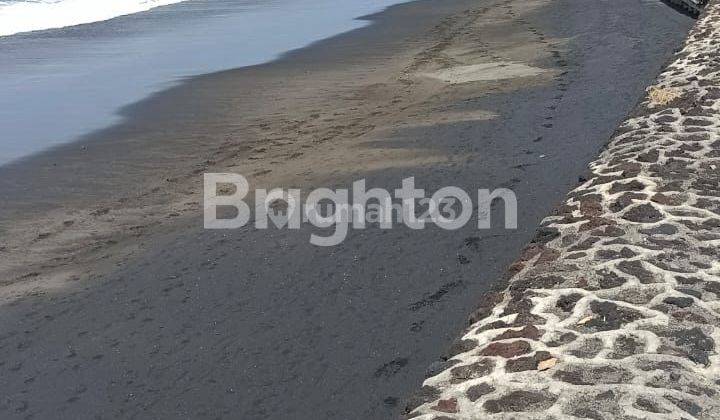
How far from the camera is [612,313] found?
4.92 meters

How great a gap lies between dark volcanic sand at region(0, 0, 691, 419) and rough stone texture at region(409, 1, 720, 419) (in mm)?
730

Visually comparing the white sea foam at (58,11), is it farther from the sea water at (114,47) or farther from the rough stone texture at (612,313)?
the rough stone texture at (612,313)

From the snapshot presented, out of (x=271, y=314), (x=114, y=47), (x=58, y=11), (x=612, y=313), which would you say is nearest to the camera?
(x=612, y=313)

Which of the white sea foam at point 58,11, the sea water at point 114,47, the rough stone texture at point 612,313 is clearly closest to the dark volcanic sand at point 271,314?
the rough stone texture at point 612,313

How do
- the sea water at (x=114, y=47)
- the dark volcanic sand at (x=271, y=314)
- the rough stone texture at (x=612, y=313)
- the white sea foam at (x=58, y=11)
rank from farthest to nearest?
the white sea foam at (x=58, y=11) < the sea water at (x=114, y=47) < the dark volcanic sand at (x=271, y=314) < the rough stone texture at (x=612, y=313)

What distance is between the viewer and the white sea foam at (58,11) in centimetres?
2739

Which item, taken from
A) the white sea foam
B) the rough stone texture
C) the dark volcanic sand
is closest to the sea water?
the white sea foam

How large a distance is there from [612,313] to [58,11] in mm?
29723

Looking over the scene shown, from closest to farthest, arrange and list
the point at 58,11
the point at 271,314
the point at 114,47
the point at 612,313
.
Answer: the point at 612,313 → the point at 271,314 → the point at 114,47 → the point at 58,11

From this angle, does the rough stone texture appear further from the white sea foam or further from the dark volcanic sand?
the white sea foam

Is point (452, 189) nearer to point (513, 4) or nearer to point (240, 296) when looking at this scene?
point (240, 296)

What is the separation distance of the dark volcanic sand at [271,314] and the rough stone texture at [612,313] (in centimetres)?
73

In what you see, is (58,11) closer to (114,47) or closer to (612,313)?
(114,47)

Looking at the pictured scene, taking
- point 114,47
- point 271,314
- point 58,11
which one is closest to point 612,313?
point 271,314
